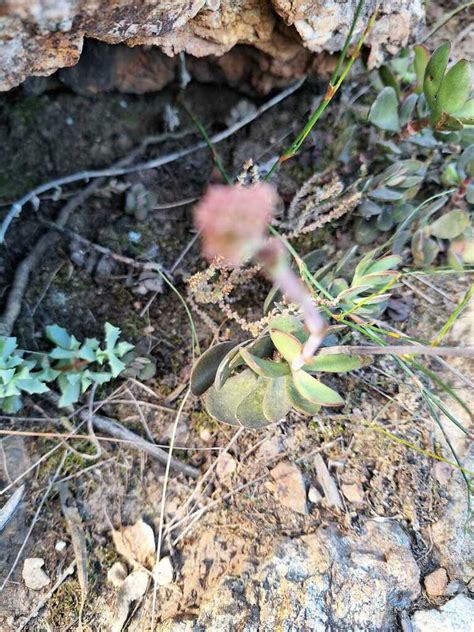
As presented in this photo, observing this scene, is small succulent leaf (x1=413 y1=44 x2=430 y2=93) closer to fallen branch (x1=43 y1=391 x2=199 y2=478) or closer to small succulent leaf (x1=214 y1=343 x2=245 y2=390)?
small succulent leaf (x1=214 y1=343 x2=245 y2=390)

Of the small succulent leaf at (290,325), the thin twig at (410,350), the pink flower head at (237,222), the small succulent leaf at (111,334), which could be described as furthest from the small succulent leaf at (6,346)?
the thin twig at (410,350)

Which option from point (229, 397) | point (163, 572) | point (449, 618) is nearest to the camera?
point (449, 618)

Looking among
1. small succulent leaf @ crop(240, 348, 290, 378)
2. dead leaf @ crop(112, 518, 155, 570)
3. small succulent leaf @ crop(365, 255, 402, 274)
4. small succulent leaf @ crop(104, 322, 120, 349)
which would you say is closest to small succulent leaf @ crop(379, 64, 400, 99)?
small succulent leaf @ crop(365, 255, 402, 274)

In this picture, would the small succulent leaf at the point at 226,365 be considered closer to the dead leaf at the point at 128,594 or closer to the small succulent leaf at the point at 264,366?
the small succulent leaf at the point at 264,366

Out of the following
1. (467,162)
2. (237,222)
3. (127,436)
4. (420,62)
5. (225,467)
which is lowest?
(225,467)

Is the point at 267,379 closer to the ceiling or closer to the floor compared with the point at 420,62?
closer to the floor

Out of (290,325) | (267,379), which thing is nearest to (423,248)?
(290,325)

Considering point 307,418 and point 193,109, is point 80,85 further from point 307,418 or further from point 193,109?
point 307,418

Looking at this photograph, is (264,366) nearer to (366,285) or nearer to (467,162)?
(366,285)
